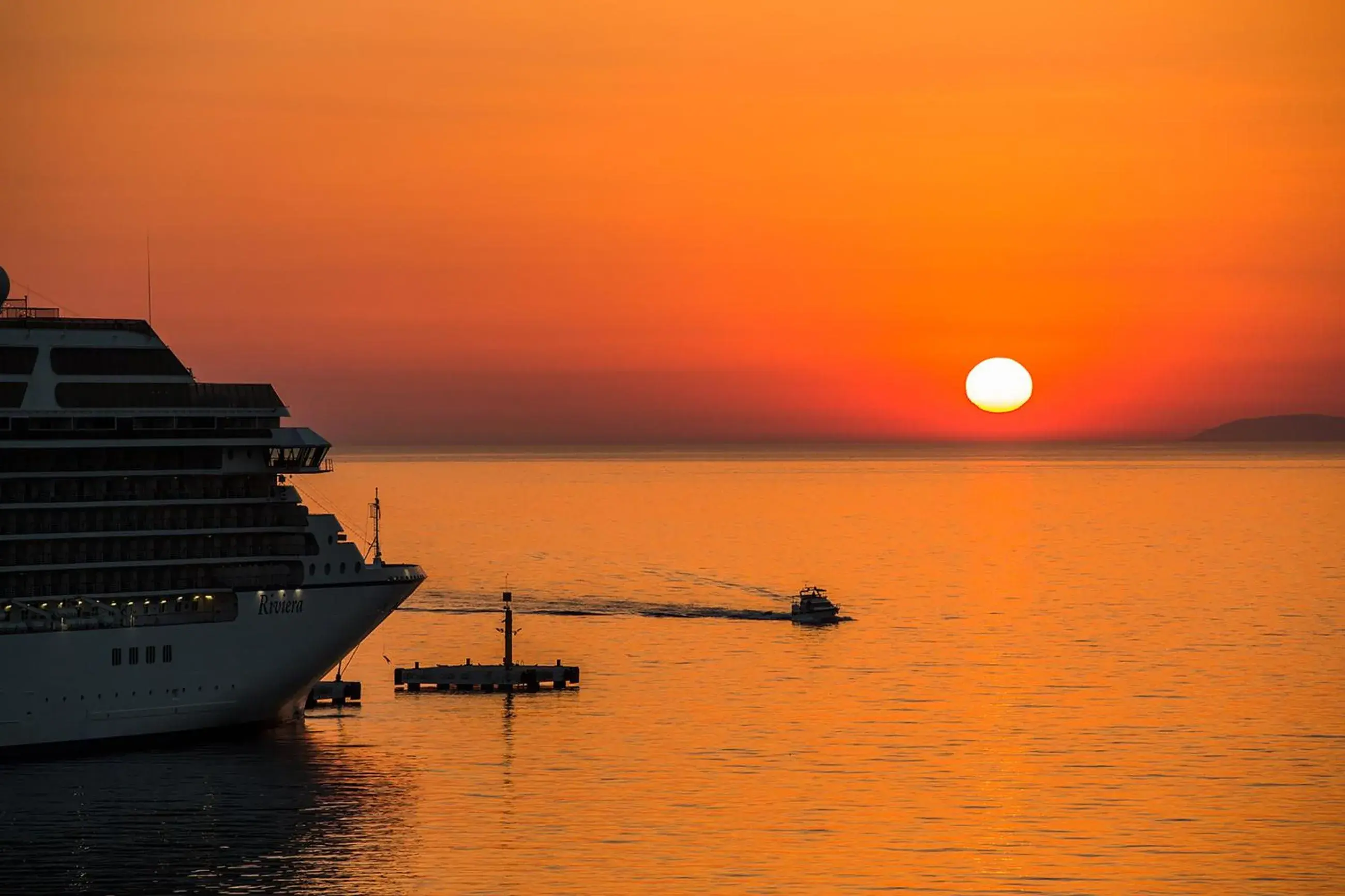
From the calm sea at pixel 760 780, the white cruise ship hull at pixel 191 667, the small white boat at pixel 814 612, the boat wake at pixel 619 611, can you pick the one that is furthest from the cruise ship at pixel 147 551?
the boat wake at pixel 619 611

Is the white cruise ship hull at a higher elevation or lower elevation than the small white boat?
lower

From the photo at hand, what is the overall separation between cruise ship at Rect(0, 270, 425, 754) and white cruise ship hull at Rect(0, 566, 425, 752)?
7 centimetres

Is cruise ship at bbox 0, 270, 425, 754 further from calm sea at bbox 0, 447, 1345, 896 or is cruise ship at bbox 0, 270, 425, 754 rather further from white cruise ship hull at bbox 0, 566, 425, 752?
calm sea at bbox 0, 447, 1345, 896

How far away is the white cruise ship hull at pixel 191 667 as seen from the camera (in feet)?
232

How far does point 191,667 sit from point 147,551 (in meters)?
5.08

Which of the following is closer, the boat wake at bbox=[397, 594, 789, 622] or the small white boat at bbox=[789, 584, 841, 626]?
the small white boat at bbox=[789, 584, 841, 626]

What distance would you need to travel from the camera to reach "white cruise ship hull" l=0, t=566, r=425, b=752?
70625 millimetres

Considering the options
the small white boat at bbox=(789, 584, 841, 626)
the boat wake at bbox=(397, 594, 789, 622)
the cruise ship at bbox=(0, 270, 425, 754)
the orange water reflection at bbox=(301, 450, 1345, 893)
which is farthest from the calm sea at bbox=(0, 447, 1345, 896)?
the boat wake at bbox=(397, 594, 789, 622)

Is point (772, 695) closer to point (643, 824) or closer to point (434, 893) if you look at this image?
point (643, 824)

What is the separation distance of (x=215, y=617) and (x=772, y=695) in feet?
105

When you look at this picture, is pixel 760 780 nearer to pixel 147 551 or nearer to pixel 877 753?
pixel 877 753

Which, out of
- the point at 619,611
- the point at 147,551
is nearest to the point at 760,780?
the point at 147,551

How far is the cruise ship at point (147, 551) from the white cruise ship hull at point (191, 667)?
70mm

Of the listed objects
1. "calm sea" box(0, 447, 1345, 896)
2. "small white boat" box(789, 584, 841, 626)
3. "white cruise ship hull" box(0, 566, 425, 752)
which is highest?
"small white boat" box(789, 584, 841, 626)
